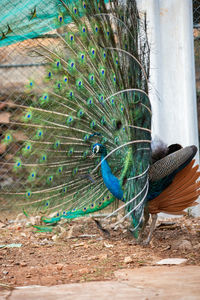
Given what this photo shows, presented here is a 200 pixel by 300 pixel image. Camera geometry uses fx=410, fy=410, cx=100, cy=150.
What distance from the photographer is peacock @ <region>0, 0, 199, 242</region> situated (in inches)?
132

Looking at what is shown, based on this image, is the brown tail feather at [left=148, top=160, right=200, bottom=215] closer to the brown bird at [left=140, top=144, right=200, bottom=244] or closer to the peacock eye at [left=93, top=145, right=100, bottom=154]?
the brown bird at [left=140, top=144, right=200, bottom=244]

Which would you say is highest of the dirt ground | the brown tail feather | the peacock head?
the peacock head

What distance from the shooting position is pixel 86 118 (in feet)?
13.2

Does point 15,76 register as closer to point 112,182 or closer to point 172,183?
point 112,182

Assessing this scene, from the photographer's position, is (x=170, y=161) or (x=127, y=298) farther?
(x=170, y=161)

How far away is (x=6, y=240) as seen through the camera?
428 centimetres

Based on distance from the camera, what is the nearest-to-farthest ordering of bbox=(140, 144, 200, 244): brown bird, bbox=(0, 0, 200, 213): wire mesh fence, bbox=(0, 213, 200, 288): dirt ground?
bbox=(0, 213, 200, 288): dirt ground < bbox=(140, 144, 200, 244): brown bird < bbox=(0, 0, 200, 213): wire mesh fence

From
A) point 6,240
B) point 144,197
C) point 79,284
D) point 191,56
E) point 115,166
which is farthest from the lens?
point 191,56

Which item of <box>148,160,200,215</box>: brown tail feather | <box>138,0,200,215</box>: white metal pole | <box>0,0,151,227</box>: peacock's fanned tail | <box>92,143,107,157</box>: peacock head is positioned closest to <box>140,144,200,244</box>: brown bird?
<box>148,160,200,215</box>: brown tail feather

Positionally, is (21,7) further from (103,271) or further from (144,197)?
(103,271)

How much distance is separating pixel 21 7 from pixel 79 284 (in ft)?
9.34

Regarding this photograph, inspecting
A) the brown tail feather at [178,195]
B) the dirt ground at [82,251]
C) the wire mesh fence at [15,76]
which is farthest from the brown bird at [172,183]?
the wire mesh fence at [15,76]

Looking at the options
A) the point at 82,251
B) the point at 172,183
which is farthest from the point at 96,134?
the point at 82,251

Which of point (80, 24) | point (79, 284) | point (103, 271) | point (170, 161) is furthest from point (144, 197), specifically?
point (80, 24)
